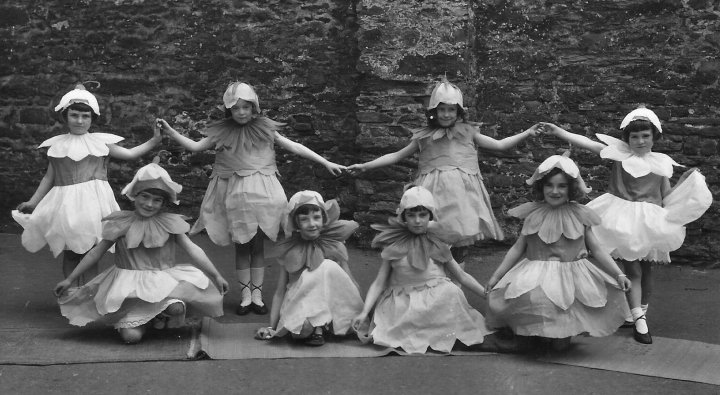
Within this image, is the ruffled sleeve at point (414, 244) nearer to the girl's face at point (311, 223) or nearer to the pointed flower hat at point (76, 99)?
the girl's face at point (311, 223)

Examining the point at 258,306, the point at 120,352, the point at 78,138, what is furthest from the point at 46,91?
the point at 120,352

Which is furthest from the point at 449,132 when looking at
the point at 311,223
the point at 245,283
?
the point at 245,283

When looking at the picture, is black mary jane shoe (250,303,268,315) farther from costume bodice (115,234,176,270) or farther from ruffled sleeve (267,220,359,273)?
costume bodice (115,234,176,270)

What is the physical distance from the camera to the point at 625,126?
6059mm

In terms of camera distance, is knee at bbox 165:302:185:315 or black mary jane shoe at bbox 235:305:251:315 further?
black mary jane shoe at bbox 235:305:251:315

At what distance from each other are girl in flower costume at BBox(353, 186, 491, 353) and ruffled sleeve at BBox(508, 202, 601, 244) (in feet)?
1.54

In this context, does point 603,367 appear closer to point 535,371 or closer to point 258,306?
point 535,371

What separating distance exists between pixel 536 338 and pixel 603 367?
0.45 meters

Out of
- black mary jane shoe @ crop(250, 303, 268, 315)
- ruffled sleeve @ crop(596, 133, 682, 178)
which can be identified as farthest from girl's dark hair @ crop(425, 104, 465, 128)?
black mary jane shoe @ crop(250, 303, 268, 315)

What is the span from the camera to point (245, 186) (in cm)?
650

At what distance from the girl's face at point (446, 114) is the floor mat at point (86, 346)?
6.96 feet

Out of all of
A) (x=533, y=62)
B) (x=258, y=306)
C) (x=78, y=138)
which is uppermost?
(x=533, y=62)

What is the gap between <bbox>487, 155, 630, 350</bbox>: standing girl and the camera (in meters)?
5.26

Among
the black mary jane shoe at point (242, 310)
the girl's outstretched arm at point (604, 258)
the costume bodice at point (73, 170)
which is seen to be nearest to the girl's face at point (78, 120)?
the costume bodice at point (73, 170)
